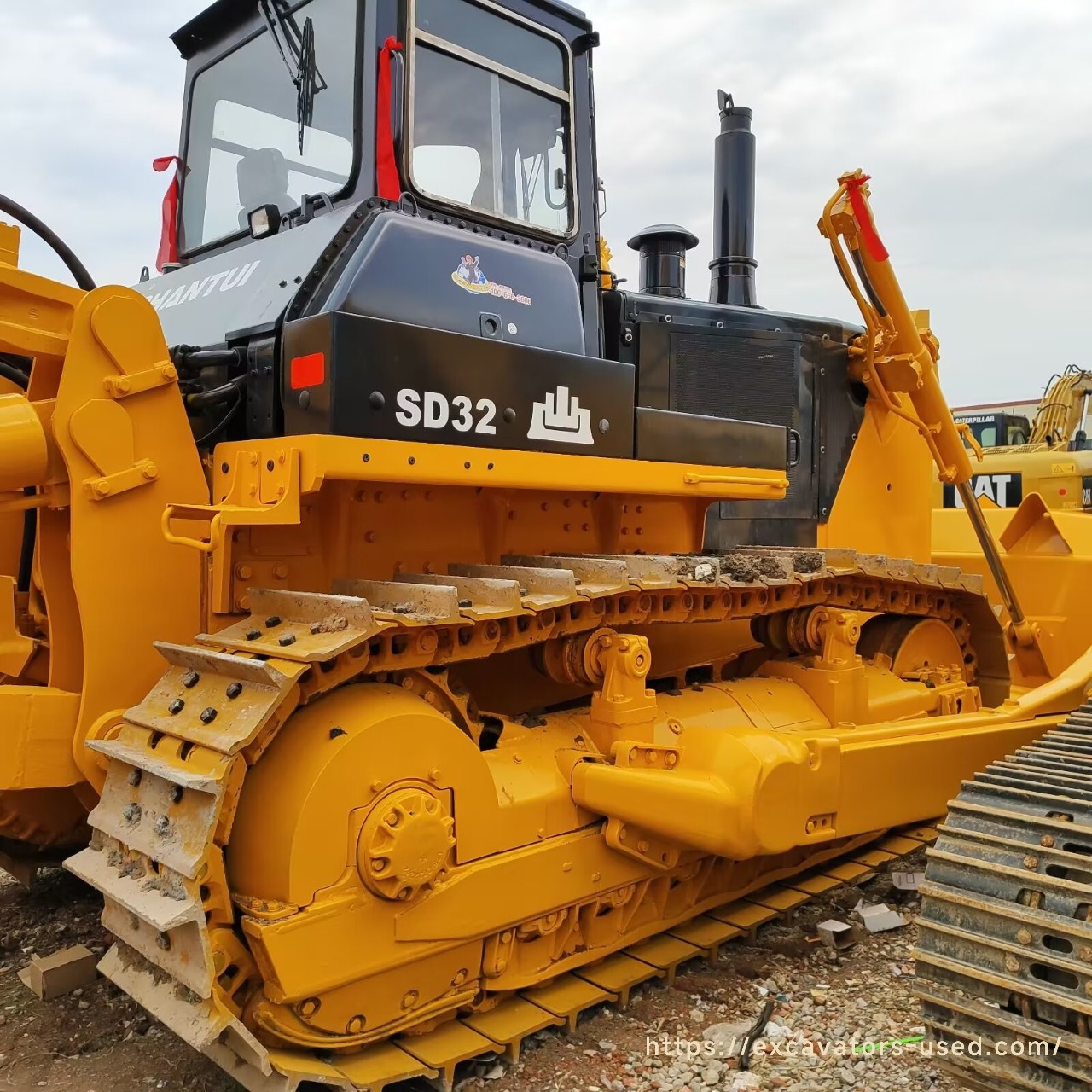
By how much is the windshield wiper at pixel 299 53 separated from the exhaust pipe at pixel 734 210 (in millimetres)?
2729

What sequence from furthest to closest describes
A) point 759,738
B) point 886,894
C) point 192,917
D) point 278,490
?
point 886,894, point 759,738, point 278,490, point 192,917

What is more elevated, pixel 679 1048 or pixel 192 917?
pixel 192 917

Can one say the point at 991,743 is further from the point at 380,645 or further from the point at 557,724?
the point at 380,645

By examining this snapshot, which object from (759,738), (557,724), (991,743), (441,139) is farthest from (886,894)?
(441,139)

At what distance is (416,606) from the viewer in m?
2.85

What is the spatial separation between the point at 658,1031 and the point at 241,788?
1.55m

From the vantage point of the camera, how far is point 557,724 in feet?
11.7

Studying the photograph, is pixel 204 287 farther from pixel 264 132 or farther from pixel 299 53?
pixel 299 53

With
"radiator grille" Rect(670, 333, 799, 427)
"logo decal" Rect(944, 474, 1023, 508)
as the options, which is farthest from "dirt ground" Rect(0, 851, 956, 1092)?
"logo decal" Rect(944, 474, 1023, 508)

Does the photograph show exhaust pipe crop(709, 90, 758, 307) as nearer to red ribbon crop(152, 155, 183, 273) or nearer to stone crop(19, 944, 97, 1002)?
red ribbon crop(152, 155, 183, 273)

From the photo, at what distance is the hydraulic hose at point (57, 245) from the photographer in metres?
3.22

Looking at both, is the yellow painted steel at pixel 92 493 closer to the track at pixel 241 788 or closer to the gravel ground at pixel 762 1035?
the track at pixel 241 788

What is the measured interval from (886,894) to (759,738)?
57.4 inches

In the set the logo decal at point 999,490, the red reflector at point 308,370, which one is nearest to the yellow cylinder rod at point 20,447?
the red reflector at point 308,370
